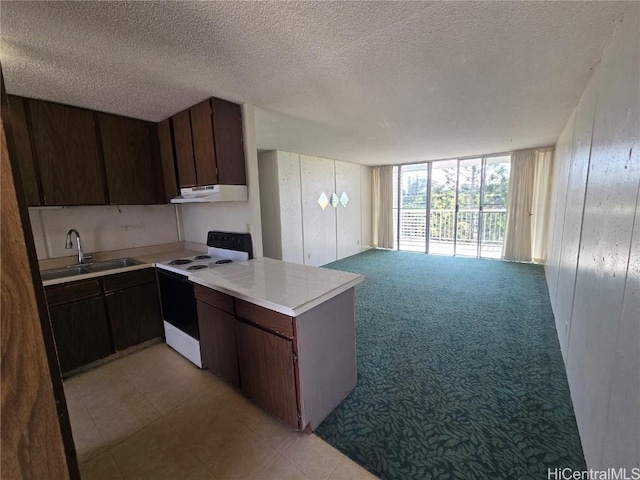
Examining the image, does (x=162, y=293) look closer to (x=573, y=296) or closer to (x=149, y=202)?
(x=149, y=202)

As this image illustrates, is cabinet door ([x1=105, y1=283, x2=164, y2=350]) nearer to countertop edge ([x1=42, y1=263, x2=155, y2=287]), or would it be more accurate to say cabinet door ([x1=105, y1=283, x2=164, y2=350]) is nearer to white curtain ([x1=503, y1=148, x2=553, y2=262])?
countertop edge ([x1=42, y1=263, x2=155, y2=287])

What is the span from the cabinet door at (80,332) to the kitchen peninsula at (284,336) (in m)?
0.99

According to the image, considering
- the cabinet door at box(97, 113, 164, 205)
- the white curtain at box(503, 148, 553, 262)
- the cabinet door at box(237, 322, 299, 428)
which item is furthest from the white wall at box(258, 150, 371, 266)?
the white curtain at box(503, 148, 553, 262)

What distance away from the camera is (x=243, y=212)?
2.64 m

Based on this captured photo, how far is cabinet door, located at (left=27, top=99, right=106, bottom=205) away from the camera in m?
2.18

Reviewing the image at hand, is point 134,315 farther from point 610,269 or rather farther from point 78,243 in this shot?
point 610,269

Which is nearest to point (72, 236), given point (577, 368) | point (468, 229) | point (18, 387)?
point (18, 387)

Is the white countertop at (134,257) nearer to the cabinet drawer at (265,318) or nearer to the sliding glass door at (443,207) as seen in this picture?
the cabinet drawer at (265,318)

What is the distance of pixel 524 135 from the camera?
3.89 m

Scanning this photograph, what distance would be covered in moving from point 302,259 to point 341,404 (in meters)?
3.53

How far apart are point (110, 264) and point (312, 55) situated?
278cm

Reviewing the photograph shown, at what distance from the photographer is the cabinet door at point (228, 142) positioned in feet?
7.50

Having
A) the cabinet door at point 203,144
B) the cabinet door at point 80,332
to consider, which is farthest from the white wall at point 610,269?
the cabinet door at point 80,332

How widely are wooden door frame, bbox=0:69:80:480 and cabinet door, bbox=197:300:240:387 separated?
1250 millimetres
